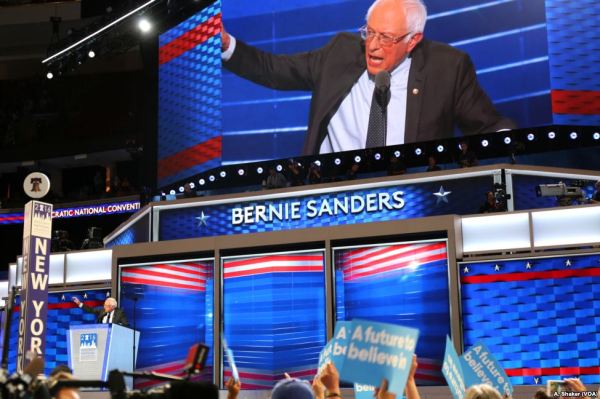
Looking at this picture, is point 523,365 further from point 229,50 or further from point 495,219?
point 229,50

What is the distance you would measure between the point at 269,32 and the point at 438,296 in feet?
22.7

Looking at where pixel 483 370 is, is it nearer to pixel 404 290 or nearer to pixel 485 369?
pixel 485 369

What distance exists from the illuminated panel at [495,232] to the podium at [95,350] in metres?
3.89

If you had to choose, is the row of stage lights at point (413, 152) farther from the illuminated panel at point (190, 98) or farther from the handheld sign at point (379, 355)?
the handheld sign at point (379, 355)

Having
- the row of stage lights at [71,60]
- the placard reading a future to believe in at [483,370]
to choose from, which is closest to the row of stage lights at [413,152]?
the row of stage lights at [71,60]

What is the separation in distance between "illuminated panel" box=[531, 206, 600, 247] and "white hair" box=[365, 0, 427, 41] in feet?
16.9

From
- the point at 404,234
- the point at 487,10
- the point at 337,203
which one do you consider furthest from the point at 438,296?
the point at 487,10

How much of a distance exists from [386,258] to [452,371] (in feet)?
19.4

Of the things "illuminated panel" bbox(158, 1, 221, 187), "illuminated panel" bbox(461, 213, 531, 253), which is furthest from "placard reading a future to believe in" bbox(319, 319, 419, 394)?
"illuminated panel" bbox(158, 1, 221, 187)

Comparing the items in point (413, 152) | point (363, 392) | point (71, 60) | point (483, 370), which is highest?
point (71, 60)

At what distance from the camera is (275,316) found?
11289 millimetres

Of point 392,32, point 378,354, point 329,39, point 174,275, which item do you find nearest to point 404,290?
point 174,275

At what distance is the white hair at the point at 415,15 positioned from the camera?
14789mm

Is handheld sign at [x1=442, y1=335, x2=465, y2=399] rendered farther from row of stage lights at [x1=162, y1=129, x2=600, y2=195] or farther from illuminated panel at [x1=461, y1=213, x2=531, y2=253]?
row of stage lights at [x1=162, y1=129, x2=600, y2=195]
